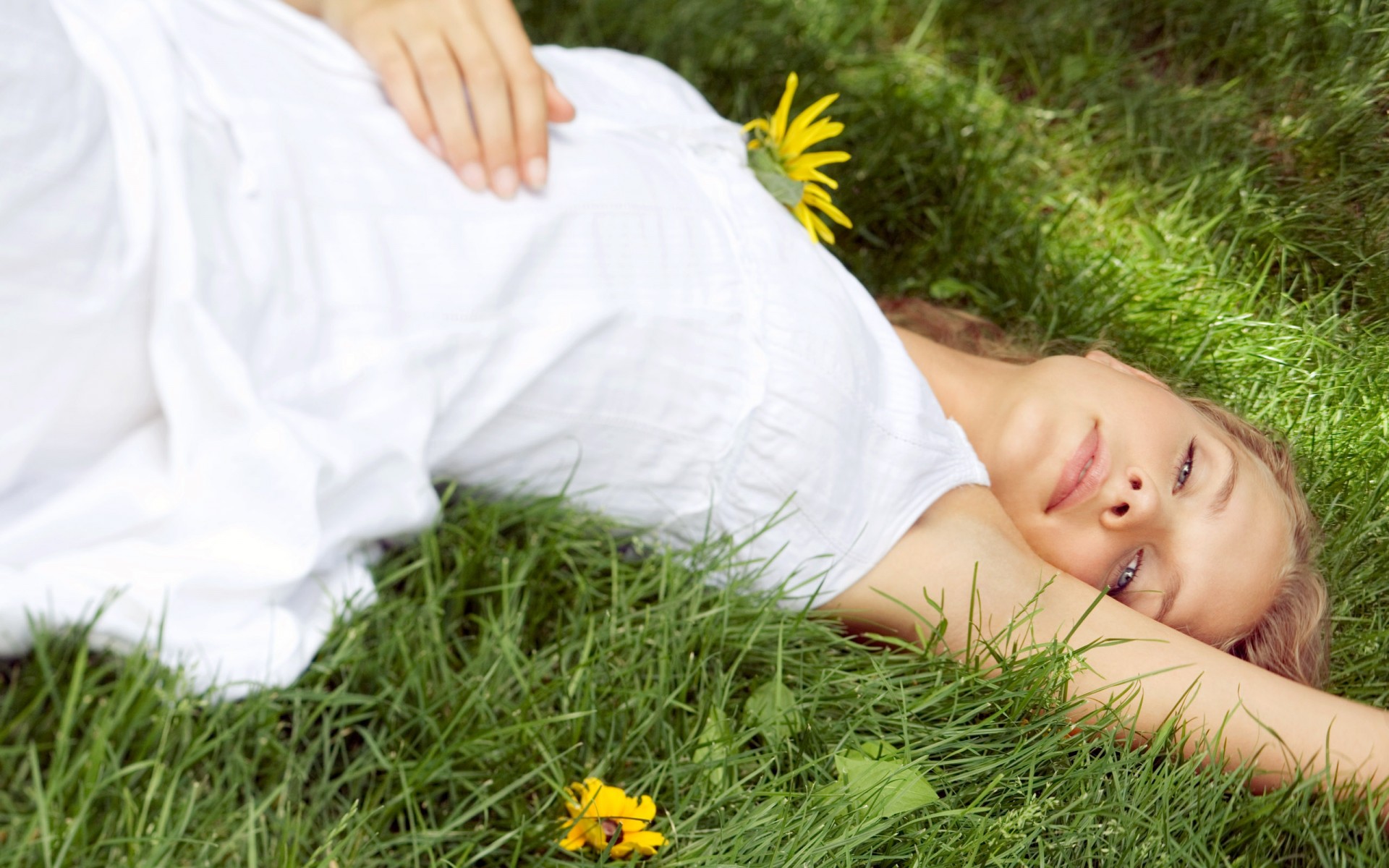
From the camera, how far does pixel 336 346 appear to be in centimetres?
131

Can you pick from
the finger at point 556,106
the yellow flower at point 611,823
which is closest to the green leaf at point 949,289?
the finger at point 556,106

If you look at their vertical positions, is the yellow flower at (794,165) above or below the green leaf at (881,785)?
above

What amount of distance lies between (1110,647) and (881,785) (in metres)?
0.39

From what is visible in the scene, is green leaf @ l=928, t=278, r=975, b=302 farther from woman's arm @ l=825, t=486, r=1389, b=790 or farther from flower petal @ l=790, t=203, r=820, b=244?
woman's arm @ l=825, t=486, r=1389, b=790

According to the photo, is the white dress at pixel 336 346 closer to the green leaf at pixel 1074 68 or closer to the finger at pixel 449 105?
the finger at pixel 449 105

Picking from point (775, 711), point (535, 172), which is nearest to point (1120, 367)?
point (775, 711)

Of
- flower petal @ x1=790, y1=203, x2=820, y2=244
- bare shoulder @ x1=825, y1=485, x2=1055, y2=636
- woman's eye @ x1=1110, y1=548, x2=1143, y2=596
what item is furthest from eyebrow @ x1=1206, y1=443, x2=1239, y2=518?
flower petal @ x1=790, y1=203, x2=820, y2=244

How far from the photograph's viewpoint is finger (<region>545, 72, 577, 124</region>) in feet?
4.89

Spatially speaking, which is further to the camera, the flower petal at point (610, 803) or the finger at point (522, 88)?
the finger at point (522, 88)

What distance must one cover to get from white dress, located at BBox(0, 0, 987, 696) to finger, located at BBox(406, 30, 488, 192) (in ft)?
0.12

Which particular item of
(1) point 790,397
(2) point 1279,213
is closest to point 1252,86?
(2) point 1279,213

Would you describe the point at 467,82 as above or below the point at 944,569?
above

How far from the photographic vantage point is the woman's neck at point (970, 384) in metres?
1.71

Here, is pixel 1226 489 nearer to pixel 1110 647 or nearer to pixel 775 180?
pixel 1110 647
